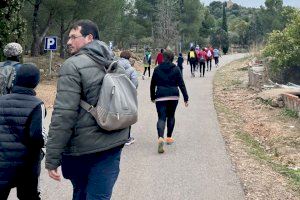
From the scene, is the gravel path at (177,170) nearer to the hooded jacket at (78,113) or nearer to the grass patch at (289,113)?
the grass patch at (289,113)

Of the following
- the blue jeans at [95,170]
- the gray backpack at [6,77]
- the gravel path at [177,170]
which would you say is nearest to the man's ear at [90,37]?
the blue jeans at [95,170]

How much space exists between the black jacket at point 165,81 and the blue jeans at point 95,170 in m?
5.09

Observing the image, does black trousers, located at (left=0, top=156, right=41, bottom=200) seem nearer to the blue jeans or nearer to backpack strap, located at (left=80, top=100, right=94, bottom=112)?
the blue jeans

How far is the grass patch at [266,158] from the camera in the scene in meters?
7.79

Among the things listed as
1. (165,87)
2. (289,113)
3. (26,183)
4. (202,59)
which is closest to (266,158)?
(165,87)

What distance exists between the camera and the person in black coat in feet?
14.2

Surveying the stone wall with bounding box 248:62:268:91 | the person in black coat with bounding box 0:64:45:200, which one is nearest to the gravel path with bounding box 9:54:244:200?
the person in black coat with bounding box 0:64:45:200

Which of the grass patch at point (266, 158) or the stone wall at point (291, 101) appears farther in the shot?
the stone wall at point (291, 101)

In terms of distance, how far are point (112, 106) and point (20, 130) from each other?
0.91 meters

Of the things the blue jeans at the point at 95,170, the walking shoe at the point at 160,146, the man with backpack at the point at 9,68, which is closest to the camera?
the blue jeans at the point at 95,170

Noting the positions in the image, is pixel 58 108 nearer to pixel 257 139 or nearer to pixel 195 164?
pixel 195 164

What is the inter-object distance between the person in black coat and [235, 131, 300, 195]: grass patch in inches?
160

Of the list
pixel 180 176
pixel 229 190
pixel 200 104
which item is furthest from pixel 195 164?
pixel 200 104

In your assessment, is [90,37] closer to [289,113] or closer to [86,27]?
[86,27]
